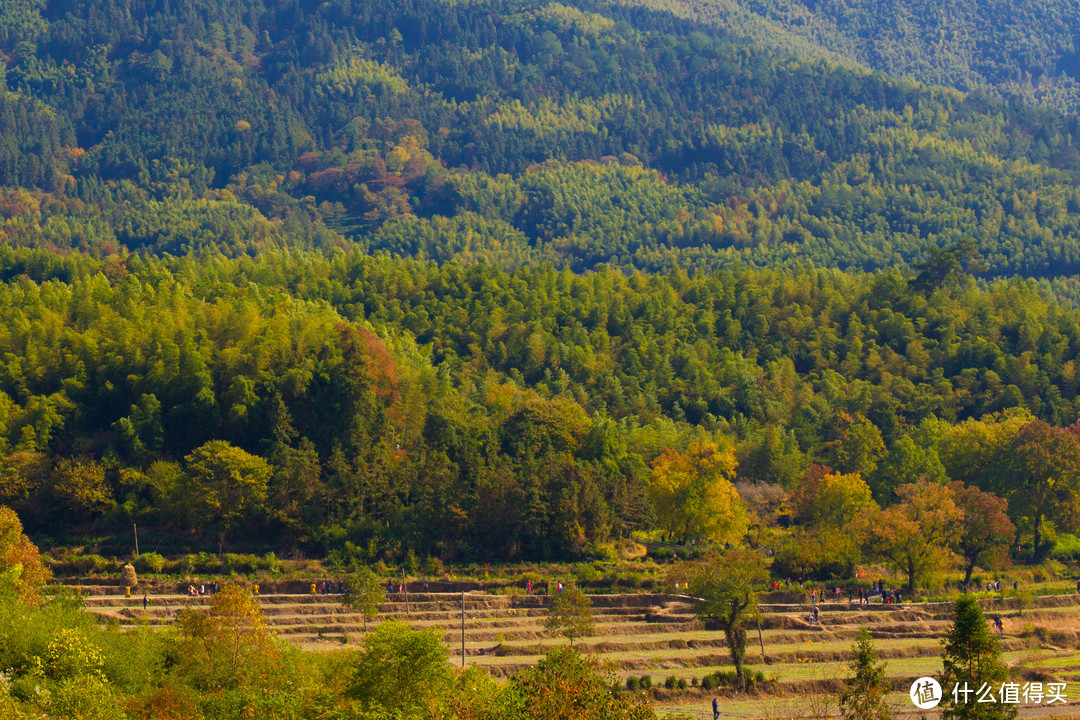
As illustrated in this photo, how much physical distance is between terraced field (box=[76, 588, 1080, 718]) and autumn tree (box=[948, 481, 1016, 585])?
4651 mm

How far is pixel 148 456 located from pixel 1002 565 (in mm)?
47572

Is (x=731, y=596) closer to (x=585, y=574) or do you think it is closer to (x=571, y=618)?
(x=571, y=618)

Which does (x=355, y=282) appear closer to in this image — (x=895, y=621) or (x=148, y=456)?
(x=148, y=456)

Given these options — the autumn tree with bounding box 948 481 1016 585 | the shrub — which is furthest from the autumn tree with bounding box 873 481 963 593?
the shrub

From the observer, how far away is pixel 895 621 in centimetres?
7288

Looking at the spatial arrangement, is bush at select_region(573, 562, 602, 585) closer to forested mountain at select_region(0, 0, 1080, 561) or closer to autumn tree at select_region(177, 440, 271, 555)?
forested mountain at select_region(0, 0, 1080, 561)

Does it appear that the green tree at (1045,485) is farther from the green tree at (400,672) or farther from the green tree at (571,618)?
the green tree at (400,672)

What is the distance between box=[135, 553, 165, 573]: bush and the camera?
246ft

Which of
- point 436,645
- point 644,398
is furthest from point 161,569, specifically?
point 644,398

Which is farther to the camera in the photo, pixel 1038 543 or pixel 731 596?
pixel 1038 543

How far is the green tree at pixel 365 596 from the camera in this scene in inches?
2630

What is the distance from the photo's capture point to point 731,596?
62969mm

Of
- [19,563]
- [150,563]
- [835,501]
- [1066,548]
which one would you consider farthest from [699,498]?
[19,563]

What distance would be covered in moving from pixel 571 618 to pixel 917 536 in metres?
22.3
